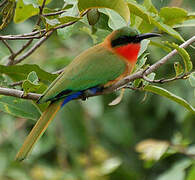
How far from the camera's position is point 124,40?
2035 millimetres

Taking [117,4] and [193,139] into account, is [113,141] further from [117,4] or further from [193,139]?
[117,4]

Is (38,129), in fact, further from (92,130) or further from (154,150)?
(92,130)

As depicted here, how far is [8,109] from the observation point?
1.87 meters

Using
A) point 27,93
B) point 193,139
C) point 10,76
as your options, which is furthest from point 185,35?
point 27,93

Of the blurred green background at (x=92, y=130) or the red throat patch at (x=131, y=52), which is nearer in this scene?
the red throat patch at (x=131, y=52)

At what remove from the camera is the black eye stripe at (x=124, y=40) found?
1.97 m

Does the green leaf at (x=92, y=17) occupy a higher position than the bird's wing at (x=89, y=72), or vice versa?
the green leaf at (x=92, y=17)

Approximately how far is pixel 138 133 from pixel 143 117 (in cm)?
15

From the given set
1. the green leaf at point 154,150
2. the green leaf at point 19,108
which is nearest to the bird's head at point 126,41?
the green leaf at point 19,108

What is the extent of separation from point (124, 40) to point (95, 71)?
19 cm

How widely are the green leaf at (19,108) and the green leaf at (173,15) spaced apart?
1.90 feet

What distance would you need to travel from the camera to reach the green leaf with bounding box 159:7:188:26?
1.92 m

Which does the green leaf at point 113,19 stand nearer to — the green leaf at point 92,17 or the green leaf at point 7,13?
the green leaf at point 92,17

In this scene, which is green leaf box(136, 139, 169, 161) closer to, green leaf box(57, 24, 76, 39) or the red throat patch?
the red throat patch
